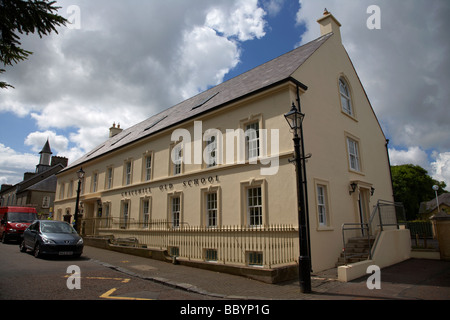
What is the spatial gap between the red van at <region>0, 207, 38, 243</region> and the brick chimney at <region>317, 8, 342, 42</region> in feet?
75.7

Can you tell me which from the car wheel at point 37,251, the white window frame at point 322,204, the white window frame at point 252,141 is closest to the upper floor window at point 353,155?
the white window frame at point 322,204

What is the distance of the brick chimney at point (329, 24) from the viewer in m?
16.9

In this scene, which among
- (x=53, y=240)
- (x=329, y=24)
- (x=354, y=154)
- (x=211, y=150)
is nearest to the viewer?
(x=53, y=240)

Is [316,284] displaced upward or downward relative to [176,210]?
downward

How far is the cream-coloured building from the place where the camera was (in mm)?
11781

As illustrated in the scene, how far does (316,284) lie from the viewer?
8.77 meters

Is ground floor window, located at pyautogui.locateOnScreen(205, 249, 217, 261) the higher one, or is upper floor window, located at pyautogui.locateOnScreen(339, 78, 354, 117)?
upper floor window, located at pyautogui.locateOnScreen(339, 78, 354, 117)

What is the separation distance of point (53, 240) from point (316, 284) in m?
10.7

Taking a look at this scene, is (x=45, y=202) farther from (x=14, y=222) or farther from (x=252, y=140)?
(x=252, y=140)

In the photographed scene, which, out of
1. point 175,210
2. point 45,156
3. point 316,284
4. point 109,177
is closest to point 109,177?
point 109,177

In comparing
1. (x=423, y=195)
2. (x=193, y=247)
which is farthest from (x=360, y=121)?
(x=423, y=195)

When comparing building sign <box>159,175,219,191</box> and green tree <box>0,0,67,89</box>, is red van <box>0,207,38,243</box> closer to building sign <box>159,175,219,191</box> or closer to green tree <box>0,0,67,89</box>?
building sign <box>159,175,219,191</box>

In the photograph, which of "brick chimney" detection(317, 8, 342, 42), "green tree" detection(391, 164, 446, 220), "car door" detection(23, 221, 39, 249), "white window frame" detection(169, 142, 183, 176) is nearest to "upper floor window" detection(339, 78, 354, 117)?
"brick chimney" detection(317, 8, 342, 42)
